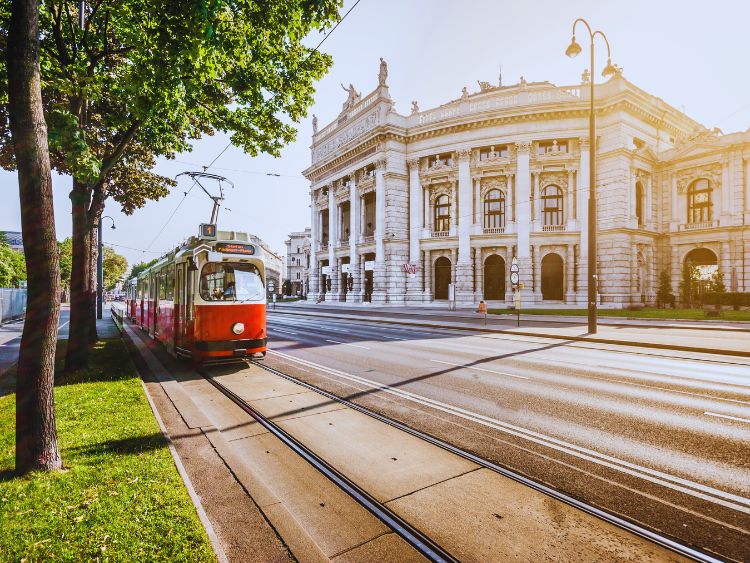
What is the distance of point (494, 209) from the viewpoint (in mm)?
37188

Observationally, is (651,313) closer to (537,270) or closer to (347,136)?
(537,270)

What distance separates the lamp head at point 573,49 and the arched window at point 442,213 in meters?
22.7

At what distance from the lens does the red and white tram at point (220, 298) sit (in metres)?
9.89

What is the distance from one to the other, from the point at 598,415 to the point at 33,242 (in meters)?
8.33

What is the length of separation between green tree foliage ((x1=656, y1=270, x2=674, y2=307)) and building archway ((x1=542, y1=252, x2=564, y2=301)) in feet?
26.8

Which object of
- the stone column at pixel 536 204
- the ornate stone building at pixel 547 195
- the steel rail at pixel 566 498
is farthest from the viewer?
the stone column at pixel 536 204

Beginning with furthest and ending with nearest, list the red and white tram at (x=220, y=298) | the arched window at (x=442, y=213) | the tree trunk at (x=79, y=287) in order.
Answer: the arched window at (x=442, y=213) < the red and white tram at (x=220, y=298) < the tree trunk at (x=79, y=287)

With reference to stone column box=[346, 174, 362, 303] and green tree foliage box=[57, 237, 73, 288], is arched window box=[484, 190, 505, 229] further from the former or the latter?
green tree foliage box=[57, 237, 73, 288]

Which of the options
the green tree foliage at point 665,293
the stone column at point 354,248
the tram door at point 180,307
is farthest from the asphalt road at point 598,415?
the stone column at point 354,248

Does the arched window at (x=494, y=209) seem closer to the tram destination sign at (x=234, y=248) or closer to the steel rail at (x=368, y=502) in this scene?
the tram destination sign at (x=234, y=248)

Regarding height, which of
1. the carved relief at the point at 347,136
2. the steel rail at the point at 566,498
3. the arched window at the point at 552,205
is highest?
the carved relief at the point at 347,136

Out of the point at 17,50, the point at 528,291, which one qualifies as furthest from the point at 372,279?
the point at 17,50

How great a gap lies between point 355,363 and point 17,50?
29.7ft

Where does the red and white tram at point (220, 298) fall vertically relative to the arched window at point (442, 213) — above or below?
below
